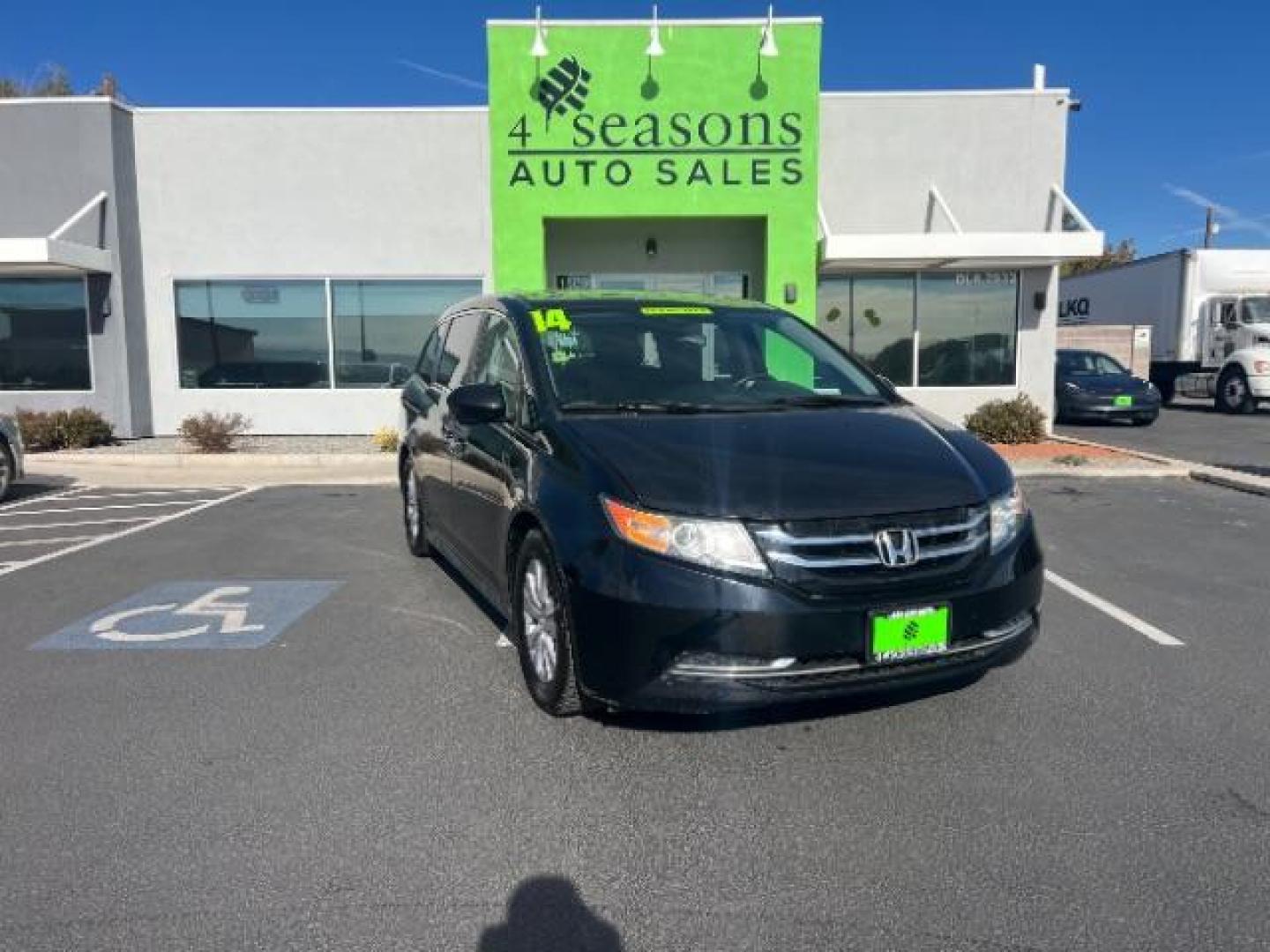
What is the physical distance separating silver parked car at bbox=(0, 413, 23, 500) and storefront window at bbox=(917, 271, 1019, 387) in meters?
12.1

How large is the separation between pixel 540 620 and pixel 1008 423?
1137 centimetres

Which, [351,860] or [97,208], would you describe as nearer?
[351,860]

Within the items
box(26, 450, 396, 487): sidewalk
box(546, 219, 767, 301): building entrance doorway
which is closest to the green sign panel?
box(546, 219, 767, 301): building entrance doorway

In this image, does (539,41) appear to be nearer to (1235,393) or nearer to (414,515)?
(414,515)

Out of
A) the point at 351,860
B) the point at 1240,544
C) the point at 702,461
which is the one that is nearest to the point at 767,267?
the point at 1240,544

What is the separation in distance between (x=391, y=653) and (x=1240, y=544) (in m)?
6.51

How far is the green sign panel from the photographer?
1330 centimetres

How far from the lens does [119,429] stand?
14.7 meters

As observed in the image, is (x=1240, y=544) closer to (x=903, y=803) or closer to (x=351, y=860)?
(x=903, y=803)

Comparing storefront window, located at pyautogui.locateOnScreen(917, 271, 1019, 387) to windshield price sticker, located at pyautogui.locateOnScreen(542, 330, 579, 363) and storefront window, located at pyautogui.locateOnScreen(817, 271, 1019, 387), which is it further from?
windshield price sticker, located at pyautogui.locateOnScreen(542, 330, 579, 363)

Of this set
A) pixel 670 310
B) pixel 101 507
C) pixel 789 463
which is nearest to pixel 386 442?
pixel 101 507

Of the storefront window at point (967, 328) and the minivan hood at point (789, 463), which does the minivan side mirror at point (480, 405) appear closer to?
the minivan hood at point (789, 463)

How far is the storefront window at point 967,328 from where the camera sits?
15062 mm

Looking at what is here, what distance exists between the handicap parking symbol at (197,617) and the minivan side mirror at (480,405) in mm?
1809
